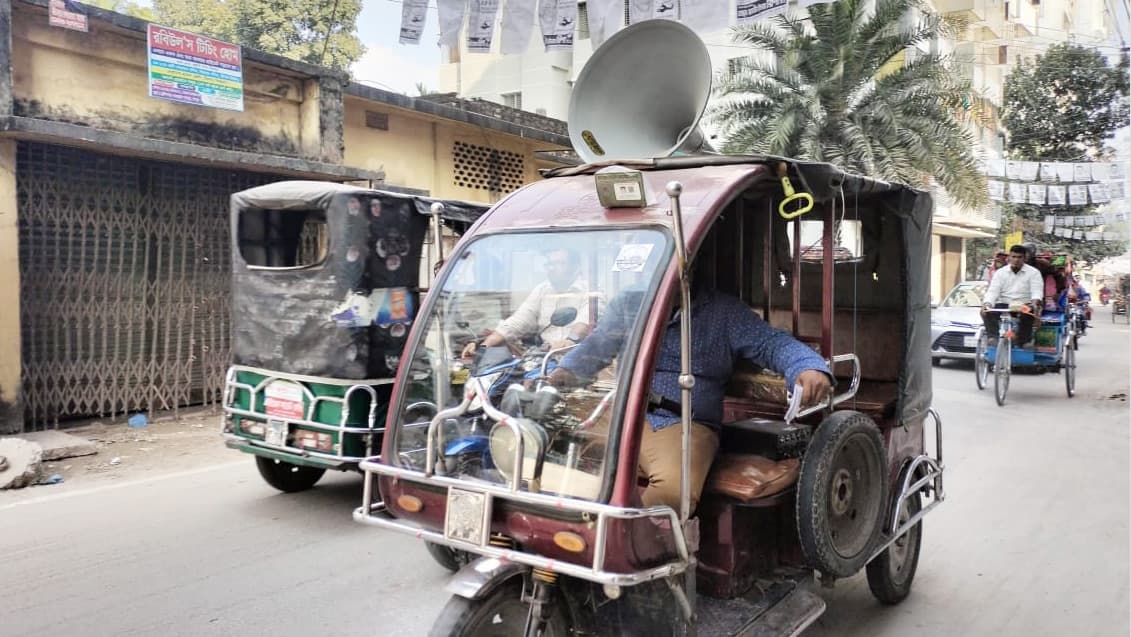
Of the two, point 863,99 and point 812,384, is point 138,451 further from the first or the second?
point 863,99

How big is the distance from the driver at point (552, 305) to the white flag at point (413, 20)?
24.0 feet

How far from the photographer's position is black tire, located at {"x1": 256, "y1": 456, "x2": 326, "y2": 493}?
239 inches

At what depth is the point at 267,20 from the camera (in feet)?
77.4

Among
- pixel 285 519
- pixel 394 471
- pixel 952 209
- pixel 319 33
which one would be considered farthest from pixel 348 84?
pixel 952 209

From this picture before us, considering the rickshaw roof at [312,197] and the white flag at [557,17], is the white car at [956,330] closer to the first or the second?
the white flag at [557,17]

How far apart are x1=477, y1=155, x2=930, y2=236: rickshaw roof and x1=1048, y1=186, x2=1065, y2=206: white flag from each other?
23825mm

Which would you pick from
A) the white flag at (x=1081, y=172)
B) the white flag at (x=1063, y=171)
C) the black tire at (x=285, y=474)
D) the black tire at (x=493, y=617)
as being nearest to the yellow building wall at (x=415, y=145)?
the black tire at (x=285, y=474)

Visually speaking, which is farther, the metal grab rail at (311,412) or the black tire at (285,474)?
the black tire at (285,474)

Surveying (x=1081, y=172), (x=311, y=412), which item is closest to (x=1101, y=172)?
(x=1081, y=172)

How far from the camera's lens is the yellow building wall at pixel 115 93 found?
25.8ft

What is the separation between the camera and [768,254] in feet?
12.8

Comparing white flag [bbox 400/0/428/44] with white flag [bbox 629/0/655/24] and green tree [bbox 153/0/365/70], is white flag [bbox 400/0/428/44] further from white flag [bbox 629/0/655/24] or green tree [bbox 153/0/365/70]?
green tree [bbox 153/0/365/70]

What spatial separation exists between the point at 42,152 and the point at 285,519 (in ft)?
16.6

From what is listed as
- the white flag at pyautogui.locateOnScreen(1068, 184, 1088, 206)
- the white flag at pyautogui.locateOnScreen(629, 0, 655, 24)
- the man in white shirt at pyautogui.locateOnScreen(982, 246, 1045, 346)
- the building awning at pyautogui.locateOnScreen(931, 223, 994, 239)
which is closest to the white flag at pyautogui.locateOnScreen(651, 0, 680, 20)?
the white flag at pyautogui.locateOnScreen(629, 0, 655, 24)
